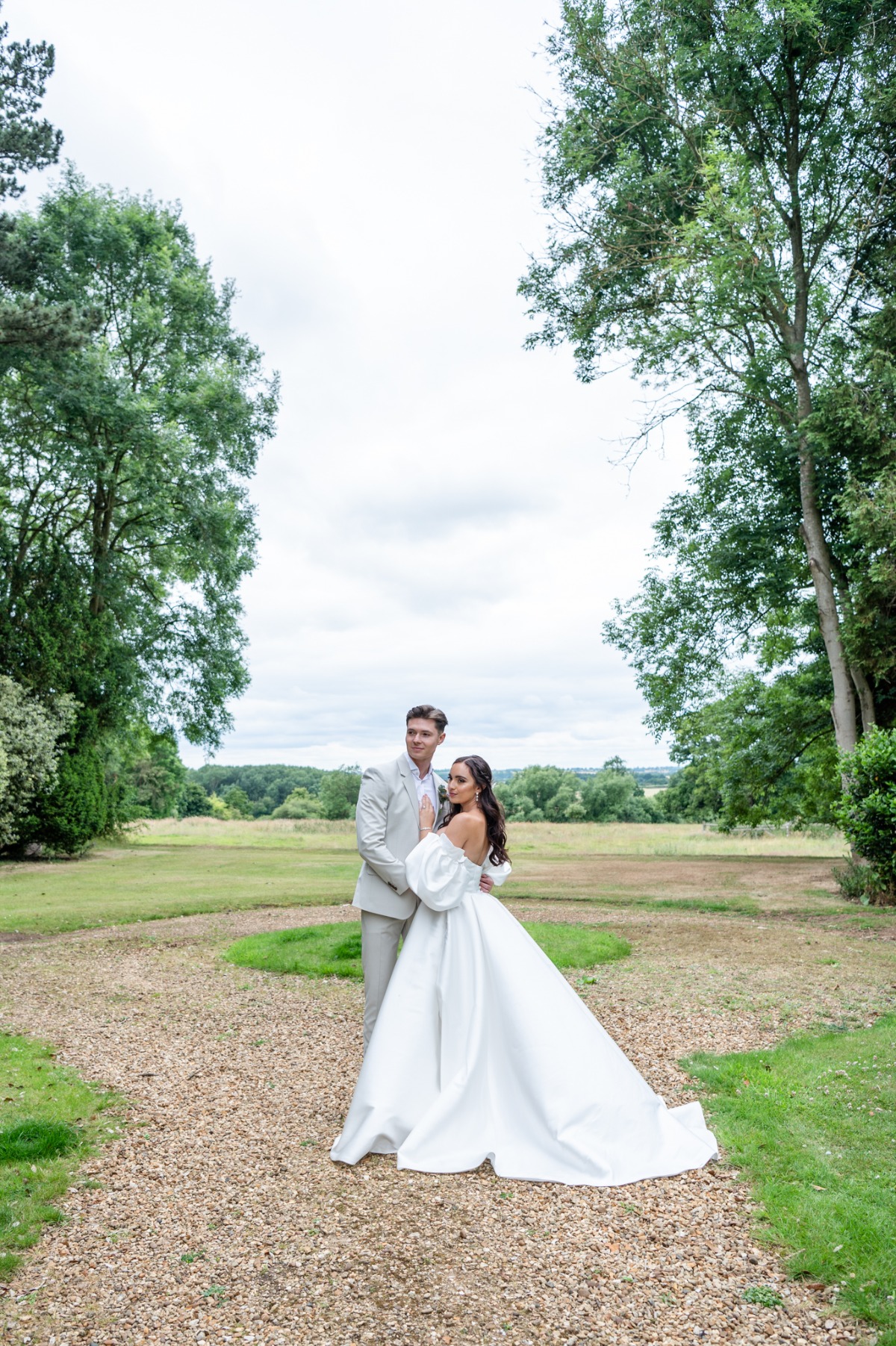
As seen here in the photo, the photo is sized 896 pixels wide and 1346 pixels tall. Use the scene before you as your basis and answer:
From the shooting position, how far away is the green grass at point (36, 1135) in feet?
13.3

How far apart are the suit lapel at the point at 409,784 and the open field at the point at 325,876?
10.2m

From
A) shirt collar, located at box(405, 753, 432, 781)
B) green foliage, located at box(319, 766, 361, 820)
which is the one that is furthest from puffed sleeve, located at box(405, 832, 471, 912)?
green foliage, located at box(319, 766, 361, 820)

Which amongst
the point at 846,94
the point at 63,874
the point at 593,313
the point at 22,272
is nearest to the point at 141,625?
the point at 63,874

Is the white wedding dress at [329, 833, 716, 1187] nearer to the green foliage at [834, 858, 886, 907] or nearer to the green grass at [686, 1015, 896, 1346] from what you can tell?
the green grass at [686, 1015, 896, 1346]

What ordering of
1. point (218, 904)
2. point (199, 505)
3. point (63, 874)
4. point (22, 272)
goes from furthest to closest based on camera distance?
point (199, 505) → point (63, 874) → point (22, 272) → point (218, 904)

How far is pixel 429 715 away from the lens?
553cm

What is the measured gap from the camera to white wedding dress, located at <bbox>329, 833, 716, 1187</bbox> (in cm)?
464

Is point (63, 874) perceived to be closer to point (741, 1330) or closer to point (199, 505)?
point (199, 505)

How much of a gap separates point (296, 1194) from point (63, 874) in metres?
19.3

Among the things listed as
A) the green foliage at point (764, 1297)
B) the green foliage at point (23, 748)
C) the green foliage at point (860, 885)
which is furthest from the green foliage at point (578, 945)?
the green foliage at point (23, 748)

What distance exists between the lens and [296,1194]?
4.37 m

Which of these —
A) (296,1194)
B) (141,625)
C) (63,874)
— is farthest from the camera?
(141,625)

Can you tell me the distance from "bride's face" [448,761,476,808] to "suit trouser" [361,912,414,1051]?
90cm

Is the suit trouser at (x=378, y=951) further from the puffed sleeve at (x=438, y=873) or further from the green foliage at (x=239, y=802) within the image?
the green foliage at (x=239, y=802)
